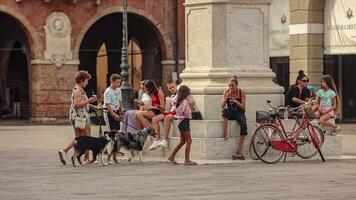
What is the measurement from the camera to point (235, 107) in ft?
68.2

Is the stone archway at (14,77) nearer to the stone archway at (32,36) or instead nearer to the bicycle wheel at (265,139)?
the stone archway at (32,36)

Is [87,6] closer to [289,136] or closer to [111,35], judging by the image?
[111,35]

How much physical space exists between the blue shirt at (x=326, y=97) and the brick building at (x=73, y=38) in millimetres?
24494

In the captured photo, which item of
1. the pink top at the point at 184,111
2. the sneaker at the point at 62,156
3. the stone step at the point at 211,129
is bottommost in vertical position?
the sneaker at the point at 62,156

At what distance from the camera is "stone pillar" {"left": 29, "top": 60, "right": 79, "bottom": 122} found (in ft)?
153

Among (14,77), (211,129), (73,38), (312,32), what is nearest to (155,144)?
(211,129)

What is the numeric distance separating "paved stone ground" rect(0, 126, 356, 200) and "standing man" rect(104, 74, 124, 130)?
4.64 feet

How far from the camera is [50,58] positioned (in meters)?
46.7

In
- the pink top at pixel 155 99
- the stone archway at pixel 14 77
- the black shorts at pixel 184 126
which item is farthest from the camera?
the stone archway at pixel 14 77

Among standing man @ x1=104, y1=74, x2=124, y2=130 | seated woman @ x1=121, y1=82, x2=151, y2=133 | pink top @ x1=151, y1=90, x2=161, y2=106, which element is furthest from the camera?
standing man @ x1=104, y1=74, x2=124, y2=130

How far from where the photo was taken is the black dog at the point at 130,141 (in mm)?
20578

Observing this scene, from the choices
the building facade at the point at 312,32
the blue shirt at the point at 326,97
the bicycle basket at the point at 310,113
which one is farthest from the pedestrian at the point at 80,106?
the building facade at the point at 312,32

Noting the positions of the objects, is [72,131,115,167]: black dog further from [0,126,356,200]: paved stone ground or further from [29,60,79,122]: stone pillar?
[29,60,79,122]: stone pillar

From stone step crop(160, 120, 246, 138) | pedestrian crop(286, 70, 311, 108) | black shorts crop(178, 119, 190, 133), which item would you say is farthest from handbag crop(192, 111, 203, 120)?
pedestrian crop(286, 70, 311, 108)
